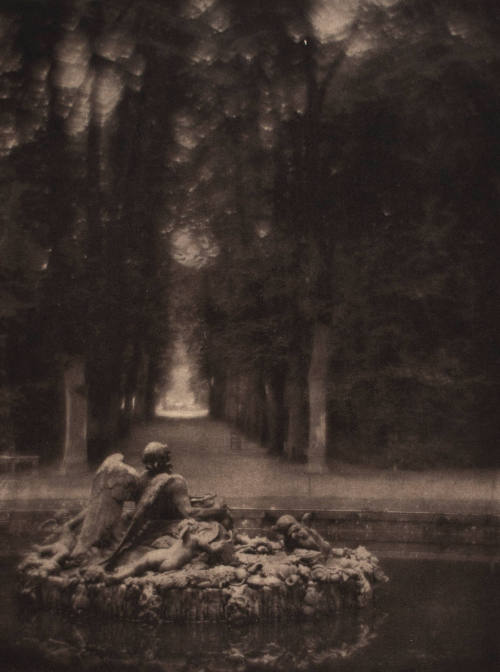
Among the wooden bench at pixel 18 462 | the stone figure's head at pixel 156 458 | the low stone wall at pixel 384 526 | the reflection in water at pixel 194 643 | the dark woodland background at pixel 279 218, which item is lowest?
the reflection in water at pixel 194 643

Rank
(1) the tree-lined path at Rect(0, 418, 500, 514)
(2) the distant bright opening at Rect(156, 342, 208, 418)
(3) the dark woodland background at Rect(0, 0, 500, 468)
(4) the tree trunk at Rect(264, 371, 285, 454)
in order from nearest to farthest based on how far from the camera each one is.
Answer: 1. (1) the tree-lined path at Rect(0, 418, 500, 514)
2. (3) the dark woodland background at Rect(0, 0, 500, 468)
3. (4) the tree trunk at Rect(264, 371, 285, 454)
4. (2) the distant bright opening at Rect(156, 342, 208, 418)

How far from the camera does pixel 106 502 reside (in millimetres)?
8086

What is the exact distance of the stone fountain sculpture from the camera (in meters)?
7.20

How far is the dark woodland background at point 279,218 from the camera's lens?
51.4 ft

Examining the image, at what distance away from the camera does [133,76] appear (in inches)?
669

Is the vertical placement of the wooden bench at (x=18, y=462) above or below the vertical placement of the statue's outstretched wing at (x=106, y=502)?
below

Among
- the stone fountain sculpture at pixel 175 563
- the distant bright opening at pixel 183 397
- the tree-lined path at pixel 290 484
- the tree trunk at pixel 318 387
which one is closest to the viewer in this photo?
the stone fountain sculpture at pixel 175 563

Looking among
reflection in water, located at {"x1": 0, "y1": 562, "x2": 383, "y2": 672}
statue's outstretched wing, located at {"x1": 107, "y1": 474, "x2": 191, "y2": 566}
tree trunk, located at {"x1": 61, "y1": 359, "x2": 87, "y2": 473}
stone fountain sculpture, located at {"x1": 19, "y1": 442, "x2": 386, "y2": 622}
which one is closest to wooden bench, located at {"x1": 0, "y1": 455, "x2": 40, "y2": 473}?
tree trunk, located at {"x1": 61, "y1": 359, "x2": 87, "y2": 473}

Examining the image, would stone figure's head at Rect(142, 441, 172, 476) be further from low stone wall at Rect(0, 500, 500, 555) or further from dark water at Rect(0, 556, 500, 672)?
low stone wall at Rect(0, 500, 500, 555)

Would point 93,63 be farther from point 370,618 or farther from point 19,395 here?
point 370,618

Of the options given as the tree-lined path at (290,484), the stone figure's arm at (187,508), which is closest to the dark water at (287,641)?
the stone figure's arm at (187,508)

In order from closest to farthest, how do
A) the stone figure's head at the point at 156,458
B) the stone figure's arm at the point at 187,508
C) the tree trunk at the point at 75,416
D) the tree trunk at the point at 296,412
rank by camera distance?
the stone figure's arm at the point at 187,508, the stone figure's head at the point at 156,458, the tree trunk at the point at 75,416, the tree trunk at the point at 296,412

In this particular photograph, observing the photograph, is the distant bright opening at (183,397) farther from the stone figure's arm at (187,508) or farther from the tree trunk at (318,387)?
the stone figure's arm at (187,508)

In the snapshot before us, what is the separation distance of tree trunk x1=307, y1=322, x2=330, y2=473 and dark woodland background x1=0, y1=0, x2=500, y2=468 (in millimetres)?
43
